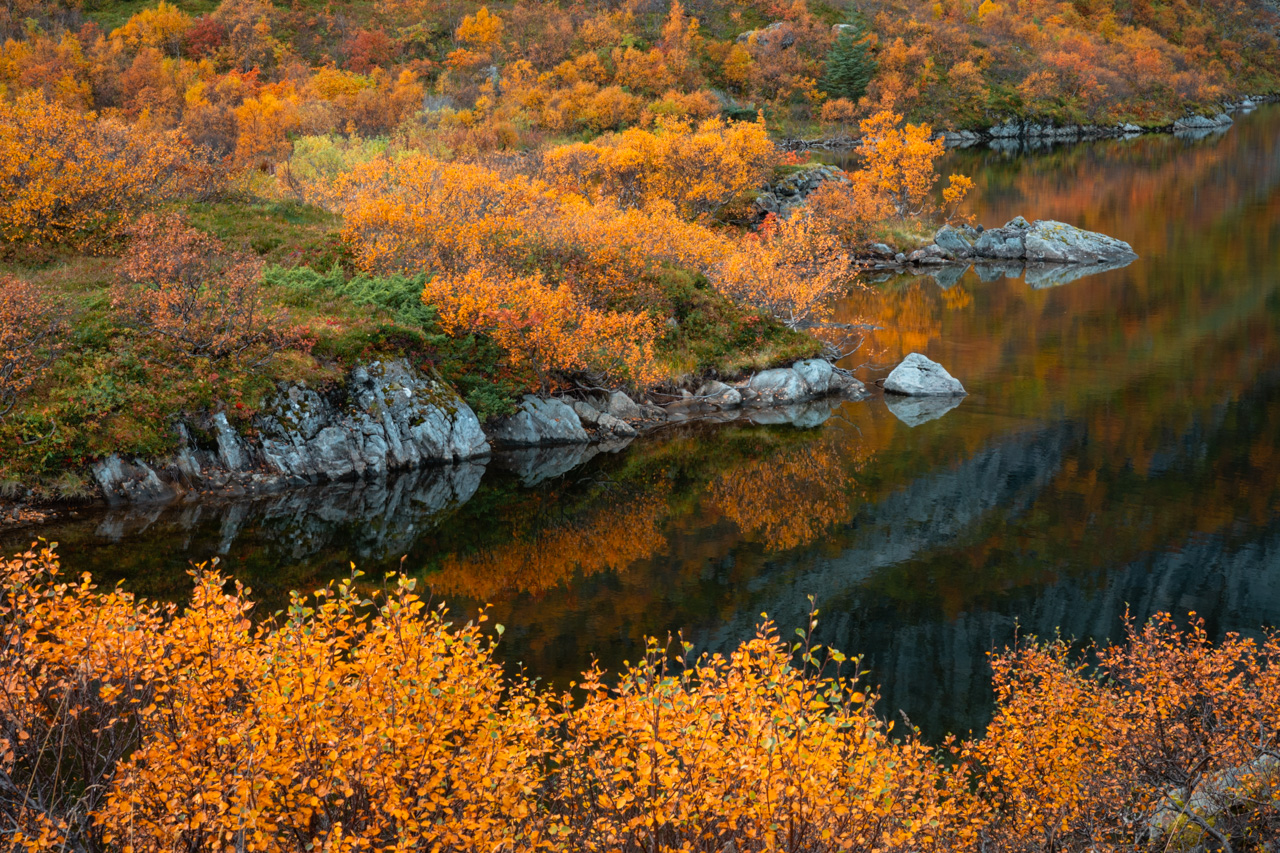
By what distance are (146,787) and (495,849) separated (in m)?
3.77

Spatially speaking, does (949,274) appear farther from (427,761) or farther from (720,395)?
(427,761)

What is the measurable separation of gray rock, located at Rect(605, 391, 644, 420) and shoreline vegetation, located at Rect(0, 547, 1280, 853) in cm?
2825

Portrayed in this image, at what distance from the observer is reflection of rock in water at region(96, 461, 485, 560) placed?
28.1 metres

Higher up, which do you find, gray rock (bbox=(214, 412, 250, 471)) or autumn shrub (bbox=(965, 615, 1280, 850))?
autumn shrub (bbox=(965, 615, 1280, 850))

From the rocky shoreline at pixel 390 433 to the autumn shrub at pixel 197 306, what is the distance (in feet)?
8.56

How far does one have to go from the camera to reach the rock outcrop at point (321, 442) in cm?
3056

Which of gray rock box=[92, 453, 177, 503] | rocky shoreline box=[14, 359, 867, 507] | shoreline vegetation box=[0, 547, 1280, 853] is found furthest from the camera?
rocky shoreline box=[14, 359, 867, 507]

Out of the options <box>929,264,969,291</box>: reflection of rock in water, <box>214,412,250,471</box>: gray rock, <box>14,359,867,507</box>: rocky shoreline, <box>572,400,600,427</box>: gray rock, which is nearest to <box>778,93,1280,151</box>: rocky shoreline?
<box>929,264,969,291</box>: reflection of rock in water

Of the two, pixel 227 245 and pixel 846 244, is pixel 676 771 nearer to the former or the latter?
pixel 227 245

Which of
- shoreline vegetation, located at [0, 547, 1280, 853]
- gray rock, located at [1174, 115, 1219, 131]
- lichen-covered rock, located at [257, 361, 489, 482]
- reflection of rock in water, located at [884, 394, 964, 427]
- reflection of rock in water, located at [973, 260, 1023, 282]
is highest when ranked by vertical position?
shoreline vegetation, located at [0, 547, 1280, 853]

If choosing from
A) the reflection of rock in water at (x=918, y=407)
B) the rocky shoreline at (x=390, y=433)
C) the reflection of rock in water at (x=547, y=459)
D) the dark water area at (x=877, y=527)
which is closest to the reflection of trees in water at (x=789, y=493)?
the dark water area at (x=877, y=527)

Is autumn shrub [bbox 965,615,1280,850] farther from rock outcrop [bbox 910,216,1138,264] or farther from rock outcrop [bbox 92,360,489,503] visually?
rock outcrop [bbox 910,216,1138,264]

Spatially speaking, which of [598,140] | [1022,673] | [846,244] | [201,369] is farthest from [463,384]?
[598,140]

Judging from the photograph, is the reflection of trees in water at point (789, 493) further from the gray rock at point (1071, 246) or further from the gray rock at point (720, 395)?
the gray rock at point (1071, 246)
